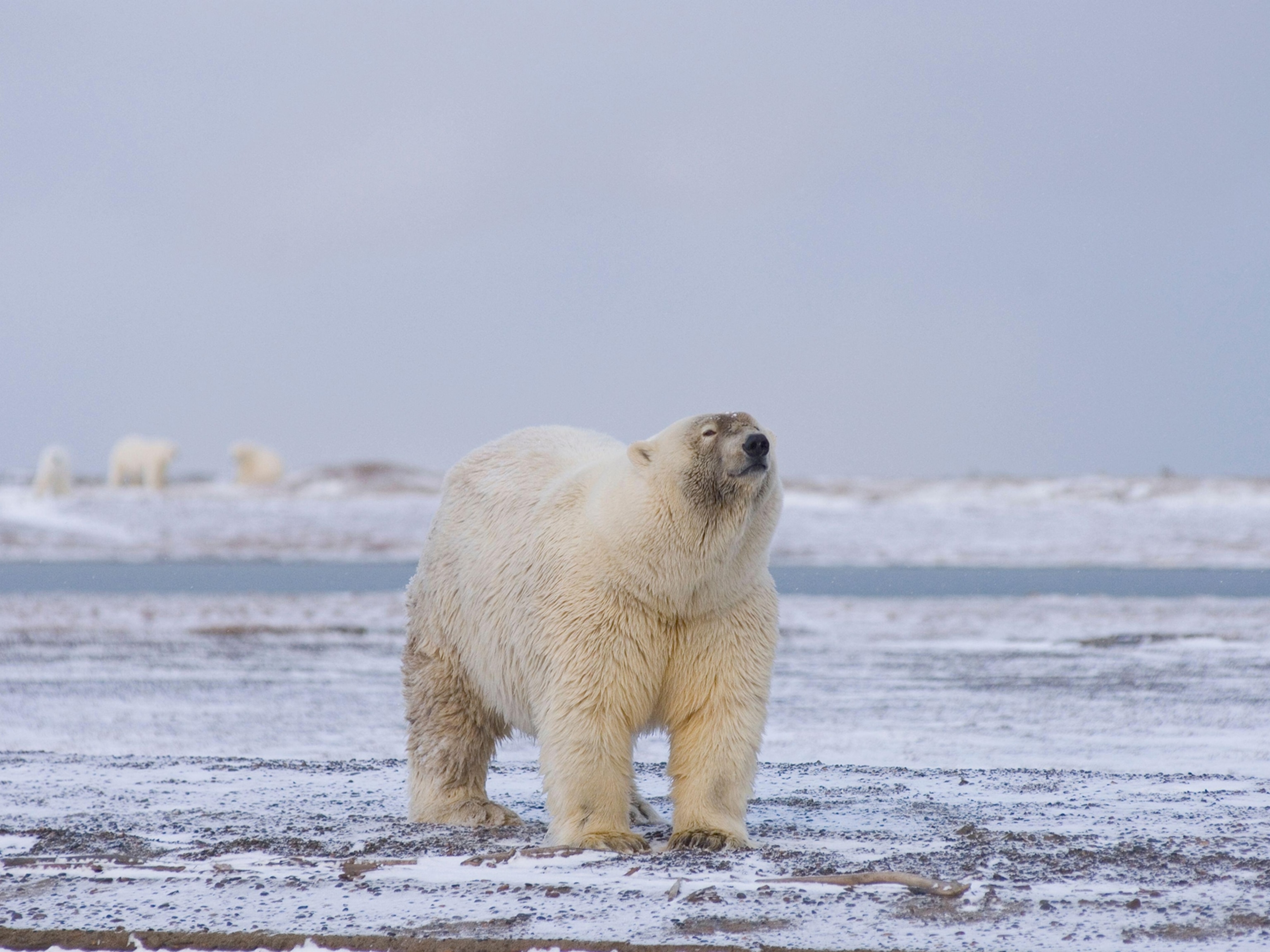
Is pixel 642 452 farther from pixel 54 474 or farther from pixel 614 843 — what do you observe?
pixel 54 474

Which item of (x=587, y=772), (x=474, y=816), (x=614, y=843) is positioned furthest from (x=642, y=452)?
(x=474, y=816)

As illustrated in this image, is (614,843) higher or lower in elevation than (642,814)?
higher

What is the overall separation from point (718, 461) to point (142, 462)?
114ft

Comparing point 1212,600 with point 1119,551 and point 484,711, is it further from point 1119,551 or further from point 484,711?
point 484,711

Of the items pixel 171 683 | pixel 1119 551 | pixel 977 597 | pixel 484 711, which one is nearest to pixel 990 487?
pixel 1119 551

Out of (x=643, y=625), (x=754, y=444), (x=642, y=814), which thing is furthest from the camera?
(x=642, y=814)

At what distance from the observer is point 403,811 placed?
5.84 m

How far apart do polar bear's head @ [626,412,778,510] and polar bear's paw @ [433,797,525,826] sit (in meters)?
1.77

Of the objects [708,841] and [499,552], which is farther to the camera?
[499,552]

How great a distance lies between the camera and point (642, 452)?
4.76 meters

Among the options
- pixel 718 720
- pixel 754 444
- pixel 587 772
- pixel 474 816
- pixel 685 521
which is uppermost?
pixel 754 444

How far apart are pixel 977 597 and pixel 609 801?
13483mm

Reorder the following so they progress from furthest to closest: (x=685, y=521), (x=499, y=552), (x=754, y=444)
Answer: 1. (x=499, y=552)
2. (x=685, y=521)
3. (x=754, y=444)

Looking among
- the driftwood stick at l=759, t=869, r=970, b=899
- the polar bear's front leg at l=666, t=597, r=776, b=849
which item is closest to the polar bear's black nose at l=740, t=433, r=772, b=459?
the polar bear's front leg at l=666, t=597, r=776, b=849
